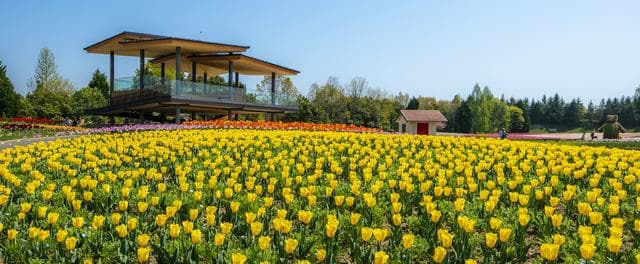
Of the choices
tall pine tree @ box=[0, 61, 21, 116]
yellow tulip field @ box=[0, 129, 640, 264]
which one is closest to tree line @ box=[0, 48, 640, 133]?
tall pine tree @ box=[0, 61, 21, 116]

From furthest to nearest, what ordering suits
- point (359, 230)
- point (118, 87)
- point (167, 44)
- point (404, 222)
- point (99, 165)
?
1. point (118, 87)
2. point (167, 44)
3. point (99, 165)
4. point (404, 222)
5. point (359, 230)

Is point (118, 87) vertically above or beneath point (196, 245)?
above

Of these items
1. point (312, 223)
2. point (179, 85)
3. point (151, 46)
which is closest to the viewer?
point (312, 223)

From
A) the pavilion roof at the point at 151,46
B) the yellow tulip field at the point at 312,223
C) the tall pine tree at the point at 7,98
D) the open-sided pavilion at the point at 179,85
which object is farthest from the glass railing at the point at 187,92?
the tall pine tree at the point at 7,98

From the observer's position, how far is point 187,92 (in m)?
28.9

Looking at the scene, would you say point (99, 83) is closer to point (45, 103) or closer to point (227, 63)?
point (45, 103)

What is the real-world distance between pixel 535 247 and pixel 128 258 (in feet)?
13.1

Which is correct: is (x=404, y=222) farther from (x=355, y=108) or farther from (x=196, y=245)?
(x=355, y=108)

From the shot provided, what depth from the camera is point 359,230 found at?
16.1ft

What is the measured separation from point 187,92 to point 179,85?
2.67 feet

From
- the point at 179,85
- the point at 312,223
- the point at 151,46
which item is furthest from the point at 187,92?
the point at 312,223

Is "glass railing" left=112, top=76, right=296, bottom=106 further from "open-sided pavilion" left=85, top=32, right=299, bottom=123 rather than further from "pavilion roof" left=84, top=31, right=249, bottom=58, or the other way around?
"pavilion roof" left=84, top=31, right=249, bottom=58

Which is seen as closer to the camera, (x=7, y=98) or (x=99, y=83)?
(x=7, y=98)

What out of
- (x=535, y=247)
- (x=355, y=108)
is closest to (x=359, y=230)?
(x=535, y=247)
